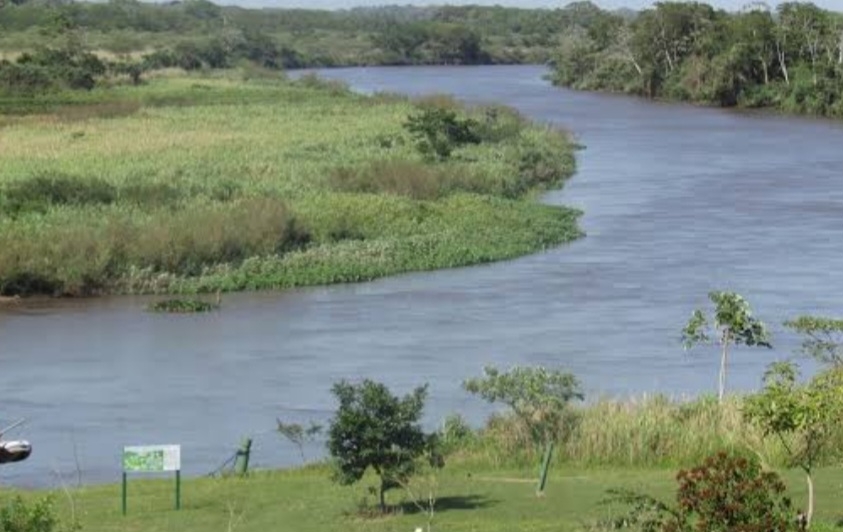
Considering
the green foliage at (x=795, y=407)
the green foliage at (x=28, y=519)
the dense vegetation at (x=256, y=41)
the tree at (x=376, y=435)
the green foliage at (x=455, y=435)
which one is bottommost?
the dense vegetation at (x=256, y=41)

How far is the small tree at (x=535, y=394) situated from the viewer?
20.2 metres

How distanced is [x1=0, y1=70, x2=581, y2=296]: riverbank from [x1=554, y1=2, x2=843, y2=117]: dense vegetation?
27079 millimetres

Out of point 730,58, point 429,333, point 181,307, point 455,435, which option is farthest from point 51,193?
point 730,58

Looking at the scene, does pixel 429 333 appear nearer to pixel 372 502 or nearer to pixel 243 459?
pixel 243 459

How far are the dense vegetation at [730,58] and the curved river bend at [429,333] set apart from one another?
3842 centimetres

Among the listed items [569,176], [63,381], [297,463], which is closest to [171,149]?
[569,176]

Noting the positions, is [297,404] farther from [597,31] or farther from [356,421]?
[597,31]

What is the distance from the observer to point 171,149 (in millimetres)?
54688

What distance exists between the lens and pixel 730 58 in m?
94.4

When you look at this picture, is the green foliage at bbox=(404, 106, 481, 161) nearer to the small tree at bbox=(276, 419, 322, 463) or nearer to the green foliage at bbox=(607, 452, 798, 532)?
the small tree at bbox=(276, 419, 322, 463)

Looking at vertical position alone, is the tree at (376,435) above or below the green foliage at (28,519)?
below

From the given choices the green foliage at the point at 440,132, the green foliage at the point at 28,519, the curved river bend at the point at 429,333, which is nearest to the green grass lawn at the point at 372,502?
the curved river bend at the point at 429,333

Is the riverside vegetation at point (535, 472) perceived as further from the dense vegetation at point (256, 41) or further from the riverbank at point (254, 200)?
the dense vegetation at point (256, 41)

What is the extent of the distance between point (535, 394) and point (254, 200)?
23168 millimetres
